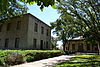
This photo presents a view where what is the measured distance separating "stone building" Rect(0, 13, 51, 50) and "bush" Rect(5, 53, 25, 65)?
21.4 ft

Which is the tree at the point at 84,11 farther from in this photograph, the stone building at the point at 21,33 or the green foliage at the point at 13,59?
the green foliage at the point at 13,59

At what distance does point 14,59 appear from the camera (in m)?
8.78

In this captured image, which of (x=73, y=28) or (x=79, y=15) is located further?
(x=73, y=28)

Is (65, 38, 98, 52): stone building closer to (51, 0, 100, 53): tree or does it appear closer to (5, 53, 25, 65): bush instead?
(51, 0, 100, 53): tree

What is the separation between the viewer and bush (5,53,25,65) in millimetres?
8457

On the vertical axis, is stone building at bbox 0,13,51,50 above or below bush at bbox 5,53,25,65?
above

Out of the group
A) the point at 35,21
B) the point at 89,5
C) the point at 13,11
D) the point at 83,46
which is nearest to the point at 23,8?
the point at 13,11

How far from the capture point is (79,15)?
1312 centimetres

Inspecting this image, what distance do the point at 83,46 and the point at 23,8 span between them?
92.9 feet

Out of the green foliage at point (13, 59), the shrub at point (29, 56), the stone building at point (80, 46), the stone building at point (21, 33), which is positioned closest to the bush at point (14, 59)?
the green foliage at point (13, 59)

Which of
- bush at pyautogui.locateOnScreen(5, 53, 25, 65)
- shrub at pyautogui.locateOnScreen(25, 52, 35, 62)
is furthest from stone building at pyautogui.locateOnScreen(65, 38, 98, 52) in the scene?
bush at pyautogui.locateOnScreen(5, 53, 25, 65)

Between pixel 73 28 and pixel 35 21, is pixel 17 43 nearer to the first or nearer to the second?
pixel 35 21

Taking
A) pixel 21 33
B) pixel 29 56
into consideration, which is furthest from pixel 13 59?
pixel 21 33

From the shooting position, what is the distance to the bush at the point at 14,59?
27.7 ft
